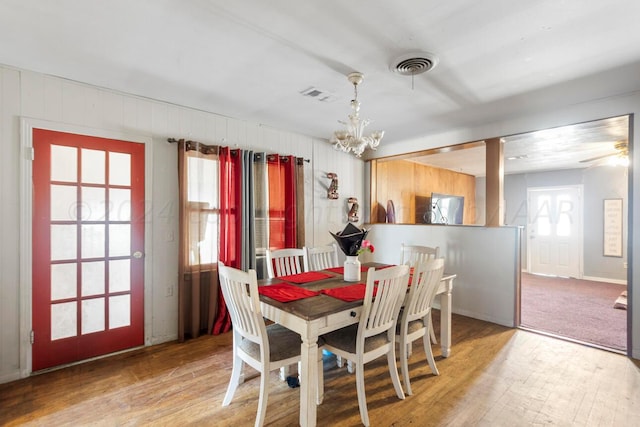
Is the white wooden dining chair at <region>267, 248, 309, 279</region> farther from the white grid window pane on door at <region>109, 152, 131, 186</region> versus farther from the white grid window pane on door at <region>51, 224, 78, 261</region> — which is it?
the white grid window pane on door at <region>51, 224, 78, 261</region>

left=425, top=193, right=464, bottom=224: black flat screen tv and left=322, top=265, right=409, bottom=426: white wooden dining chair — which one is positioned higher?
left=425, top=193, right=464, bottom=224: black flat screen tv

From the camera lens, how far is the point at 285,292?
2182 mm

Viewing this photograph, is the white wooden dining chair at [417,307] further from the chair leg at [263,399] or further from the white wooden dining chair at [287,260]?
the white wooden dining chair at [287,260]

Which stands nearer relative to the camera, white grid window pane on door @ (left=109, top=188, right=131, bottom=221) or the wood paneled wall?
white grid window pane on door @ (left=109, top=188, right=131, bottom=221)

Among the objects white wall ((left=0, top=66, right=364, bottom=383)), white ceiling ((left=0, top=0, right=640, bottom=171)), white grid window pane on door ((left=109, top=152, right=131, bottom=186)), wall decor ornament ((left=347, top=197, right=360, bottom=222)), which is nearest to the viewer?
white ceiling ((left=0, top=0, right=640, bottom=171))

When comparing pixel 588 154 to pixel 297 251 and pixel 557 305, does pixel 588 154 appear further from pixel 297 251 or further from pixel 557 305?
pixel 297 251

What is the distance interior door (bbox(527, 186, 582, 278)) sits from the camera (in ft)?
20.9

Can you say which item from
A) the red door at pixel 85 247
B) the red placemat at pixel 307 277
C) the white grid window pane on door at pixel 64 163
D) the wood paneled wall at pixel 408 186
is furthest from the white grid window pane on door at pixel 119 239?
the wood paneled wall at pixel 408 186

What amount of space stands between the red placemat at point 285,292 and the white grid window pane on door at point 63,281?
175cm

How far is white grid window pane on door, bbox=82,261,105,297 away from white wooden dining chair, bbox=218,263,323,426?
62.7 inches

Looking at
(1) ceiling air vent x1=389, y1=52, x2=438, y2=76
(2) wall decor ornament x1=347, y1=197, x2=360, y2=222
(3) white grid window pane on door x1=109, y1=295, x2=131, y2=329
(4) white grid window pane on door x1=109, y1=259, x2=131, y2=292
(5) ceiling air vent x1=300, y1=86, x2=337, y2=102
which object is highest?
(5) ceiling air vent x1=300, y1=86, x2=337, y2=102

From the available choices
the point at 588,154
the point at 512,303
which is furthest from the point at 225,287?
the point at 588,154

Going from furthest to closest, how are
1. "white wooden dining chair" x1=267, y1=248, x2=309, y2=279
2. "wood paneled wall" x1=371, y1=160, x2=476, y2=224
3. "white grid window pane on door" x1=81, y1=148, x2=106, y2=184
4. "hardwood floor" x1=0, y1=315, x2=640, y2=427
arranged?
"wood paneled wall" x1=371, y1=160, x2=476, y2=224 → "white wooden dining chair" x1=267, y1=248, x2=309, y2=279 → "white grid window pane on door" x1=81, y1=148, x2=106, y2=184 → "hardwood floor" x1=0, y1=315, x2=640, y2=427

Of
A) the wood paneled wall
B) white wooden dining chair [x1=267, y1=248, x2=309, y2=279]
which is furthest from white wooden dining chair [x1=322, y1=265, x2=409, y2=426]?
the wood paneled wall
